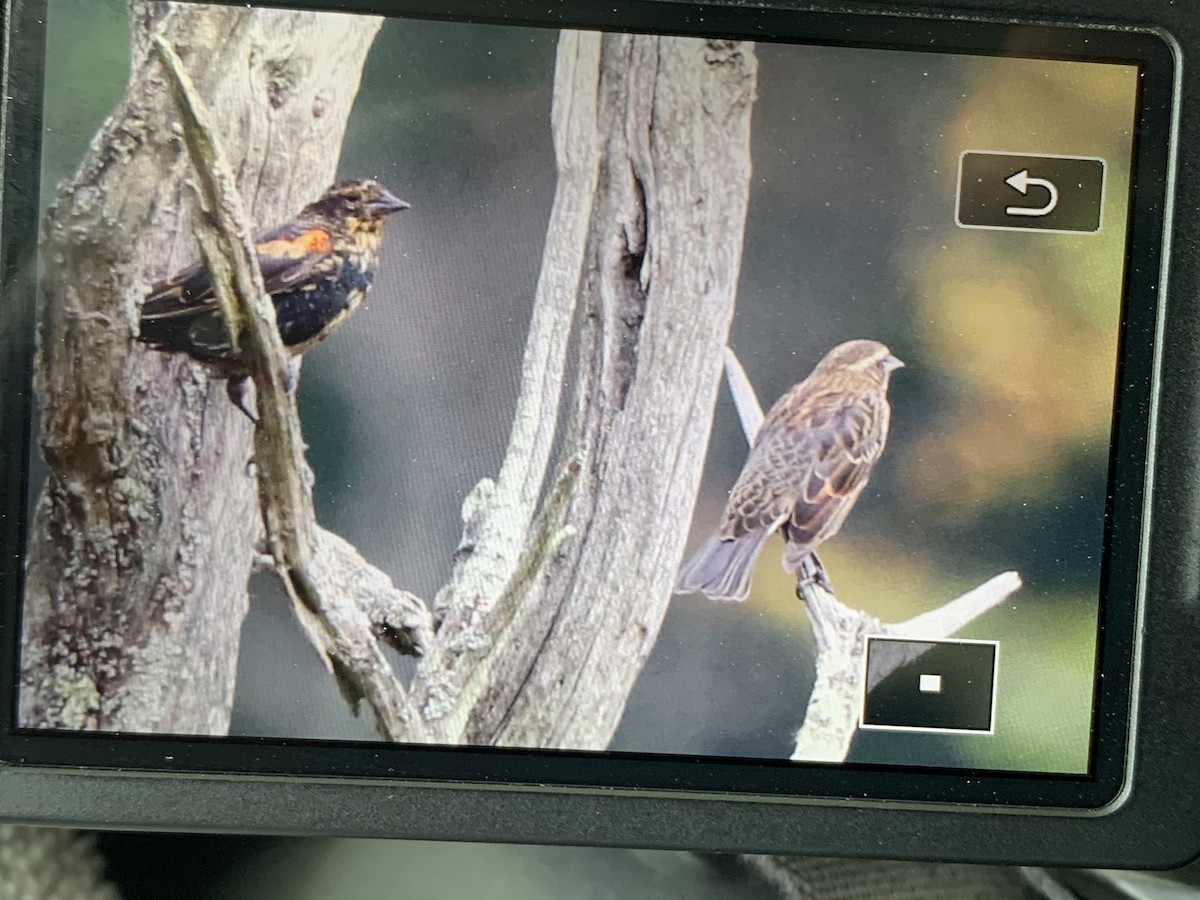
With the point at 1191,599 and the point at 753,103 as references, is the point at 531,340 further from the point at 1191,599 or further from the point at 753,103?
the point at 1191,599

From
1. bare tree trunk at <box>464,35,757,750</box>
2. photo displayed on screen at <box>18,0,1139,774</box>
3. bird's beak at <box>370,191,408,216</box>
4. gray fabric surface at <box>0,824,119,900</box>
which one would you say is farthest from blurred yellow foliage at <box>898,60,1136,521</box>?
gray fabric surface at <box>0,824,119,900</box>

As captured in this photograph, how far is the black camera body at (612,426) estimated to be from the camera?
48cm

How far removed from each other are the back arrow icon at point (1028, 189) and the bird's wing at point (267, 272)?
0.34 metres

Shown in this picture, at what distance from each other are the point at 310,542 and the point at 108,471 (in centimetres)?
10

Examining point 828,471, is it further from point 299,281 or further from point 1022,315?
point 299,281

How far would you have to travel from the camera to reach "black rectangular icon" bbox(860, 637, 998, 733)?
507 millimetres

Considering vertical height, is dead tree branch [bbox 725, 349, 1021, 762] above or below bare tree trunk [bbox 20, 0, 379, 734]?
below

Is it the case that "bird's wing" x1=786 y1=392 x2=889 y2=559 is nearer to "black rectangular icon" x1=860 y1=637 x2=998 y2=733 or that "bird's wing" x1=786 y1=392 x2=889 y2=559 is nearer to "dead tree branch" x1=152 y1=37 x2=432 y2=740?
"black rectangular icon" x1=860 y1=637 x2=998 y2=733

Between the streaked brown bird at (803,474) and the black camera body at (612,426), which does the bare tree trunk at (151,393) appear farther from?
the streaked brown bird at (803,474)

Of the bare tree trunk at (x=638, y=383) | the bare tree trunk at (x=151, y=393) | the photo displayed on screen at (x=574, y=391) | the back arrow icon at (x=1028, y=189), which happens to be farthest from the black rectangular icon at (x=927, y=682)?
the bare tree trunk at (x=151, y=393)

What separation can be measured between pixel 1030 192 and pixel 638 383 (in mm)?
223

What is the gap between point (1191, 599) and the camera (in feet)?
1.68

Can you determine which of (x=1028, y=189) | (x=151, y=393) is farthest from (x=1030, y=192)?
(x=151, y=393)

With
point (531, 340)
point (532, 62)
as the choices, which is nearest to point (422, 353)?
point (531, 340)
